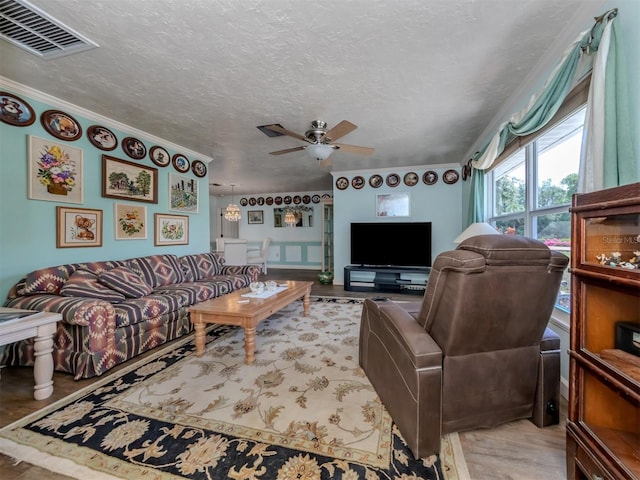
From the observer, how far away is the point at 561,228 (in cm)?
A: 201

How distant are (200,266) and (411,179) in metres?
4.11

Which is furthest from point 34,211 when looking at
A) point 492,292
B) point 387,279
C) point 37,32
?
point 387,279

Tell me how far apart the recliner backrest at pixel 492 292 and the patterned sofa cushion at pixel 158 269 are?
3.29 metres

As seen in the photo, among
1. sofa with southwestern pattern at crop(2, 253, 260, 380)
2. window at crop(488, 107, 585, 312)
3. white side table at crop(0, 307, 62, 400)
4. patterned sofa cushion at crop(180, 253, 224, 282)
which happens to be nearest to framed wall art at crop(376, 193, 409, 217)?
window at crop(488, 107, 585, 312)

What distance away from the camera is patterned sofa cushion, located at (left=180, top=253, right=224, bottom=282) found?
376 cm

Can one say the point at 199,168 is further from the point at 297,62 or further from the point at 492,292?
the point at 492,292

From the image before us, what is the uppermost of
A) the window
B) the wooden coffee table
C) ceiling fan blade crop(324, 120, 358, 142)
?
ceiling fan blade crop(324, 120, 358, 142)

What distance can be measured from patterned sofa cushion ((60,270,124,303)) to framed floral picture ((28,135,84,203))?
84 cm

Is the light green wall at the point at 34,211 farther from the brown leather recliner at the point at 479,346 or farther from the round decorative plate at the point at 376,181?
the round decorative plate at the point at 376,181

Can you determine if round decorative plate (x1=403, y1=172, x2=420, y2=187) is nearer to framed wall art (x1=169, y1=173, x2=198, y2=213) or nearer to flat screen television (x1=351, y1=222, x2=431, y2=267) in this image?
flat screen television (x1=351, y1=222, x2=431, y2=267)

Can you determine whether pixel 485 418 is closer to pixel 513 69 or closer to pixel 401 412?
pixel 401 412

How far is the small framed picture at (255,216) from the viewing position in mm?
8492

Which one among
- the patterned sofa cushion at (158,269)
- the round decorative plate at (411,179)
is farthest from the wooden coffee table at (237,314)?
the round decorative plate at (411,179)

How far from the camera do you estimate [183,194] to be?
13.5ft
